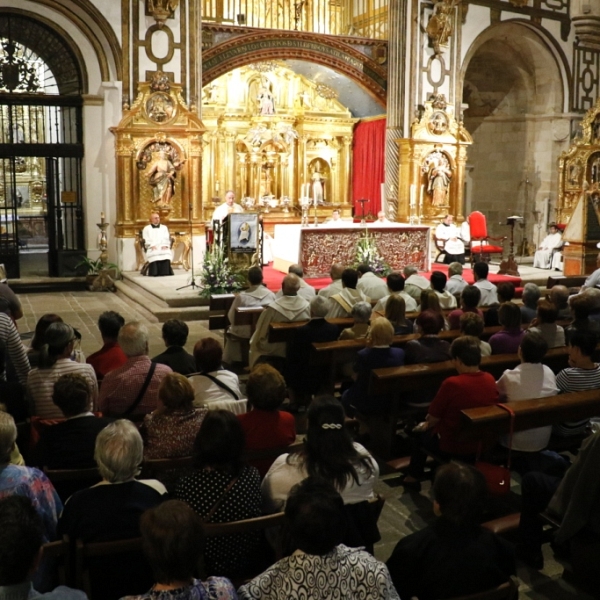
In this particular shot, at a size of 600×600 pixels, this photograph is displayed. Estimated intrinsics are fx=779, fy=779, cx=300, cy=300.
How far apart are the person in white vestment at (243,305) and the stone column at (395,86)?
8948 millimetres

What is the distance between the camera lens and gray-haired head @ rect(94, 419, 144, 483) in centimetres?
278

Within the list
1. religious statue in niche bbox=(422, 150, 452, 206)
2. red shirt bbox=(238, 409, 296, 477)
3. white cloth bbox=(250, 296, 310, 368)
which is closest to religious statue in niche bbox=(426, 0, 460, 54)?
religious statue in niche bbox=(422, 150, 452, 206)

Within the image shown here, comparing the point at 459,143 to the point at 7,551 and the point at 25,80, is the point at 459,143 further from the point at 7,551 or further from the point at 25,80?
the point at 7,551

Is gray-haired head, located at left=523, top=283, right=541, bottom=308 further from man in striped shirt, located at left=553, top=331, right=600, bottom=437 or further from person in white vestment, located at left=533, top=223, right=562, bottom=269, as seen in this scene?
person in white vestment, located at left=533, top=223, right=562, bottom=269

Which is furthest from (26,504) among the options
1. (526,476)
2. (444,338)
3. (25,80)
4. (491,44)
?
(491,44)

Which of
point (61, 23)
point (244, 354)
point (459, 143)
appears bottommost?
point (244, 354)

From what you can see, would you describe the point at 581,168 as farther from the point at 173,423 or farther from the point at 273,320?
the point at 173,423

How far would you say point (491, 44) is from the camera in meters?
17.3

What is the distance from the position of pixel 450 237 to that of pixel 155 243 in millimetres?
5546

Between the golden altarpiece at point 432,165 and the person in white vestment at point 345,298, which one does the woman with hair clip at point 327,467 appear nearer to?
the person in white vestment at point 345,298

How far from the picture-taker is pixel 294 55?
15.1m

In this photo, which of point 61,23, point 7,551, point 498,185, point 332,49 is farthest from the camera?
point 498,185

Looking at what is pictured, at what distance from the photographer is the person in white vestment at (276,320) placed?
259 inches

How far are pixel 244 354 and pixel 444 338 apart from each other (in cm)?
226
